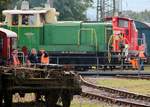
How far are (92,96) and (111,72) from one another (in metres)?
10.9

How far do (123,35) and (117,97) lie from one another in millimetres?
14064

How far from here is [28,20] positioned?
2941 cm

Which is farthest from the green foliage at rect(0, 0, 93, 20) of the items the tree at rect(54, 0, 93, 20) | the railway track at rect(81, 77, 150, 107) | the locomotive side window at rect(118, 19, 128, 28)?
the railway track at rect(81, 77, 150, 107)

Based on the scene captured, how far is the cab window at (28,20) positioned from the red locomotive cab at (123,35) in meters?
4.80

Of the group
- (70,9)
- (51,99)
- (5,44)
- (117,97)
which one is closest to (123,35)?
(117,97)

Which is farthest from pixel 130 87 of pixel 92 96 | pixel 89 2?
pixel 89 2

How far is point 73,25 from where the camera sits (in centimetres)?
3006

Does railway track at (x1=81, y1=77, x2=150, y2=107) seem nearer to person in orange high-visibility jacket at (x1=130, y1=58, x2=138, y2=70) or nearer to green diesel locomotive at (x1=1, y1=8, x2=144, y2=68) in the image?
green diesel locomotive at (x1=1, y1=8, x2=144, y2=68)

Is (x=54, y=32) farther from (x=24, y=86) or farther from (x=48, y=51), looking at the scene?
(x=24, y=86)

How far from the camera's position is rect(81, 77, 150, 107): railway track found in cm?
1545

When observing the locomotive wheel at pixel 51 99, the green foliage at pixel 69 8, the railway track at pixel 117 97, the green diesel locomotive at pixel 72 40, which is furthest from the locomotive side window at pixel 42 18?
the green foliage at pixel 69 8

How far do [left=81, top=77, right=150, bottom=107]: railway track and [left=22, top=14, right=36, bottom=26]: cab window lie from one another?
Result: 8802 millimetres

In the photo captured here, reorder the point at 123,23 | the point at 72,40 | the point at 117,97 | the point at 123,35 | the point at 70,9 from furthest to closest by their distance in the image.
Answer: the point at 70,9 < the point at 123,23 < the point at 123,35 < the point at 72,40 < the point at 117,97

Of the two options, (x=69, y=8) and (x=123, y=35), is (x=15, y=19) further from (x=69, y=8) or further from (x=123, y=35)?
(x=69, y=8)
